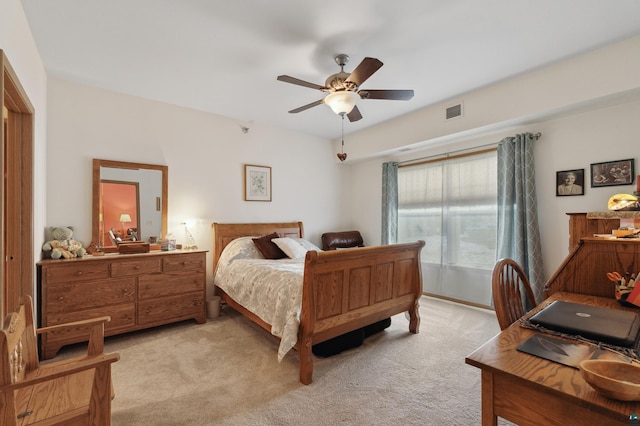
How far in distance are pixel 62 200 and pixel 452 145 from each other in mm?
4842

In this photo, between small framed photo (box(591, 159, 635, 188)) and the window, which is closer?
small framed photo (box(591, 159, 635, 188))

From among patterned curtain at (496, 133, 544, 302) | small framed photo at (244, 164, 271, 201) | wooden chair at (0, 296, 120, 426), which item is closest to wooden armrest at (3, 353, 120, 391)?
wooden chair at (0, 296, 120, 426)

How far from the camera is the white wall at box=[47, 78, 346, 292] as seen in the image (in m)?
3.11

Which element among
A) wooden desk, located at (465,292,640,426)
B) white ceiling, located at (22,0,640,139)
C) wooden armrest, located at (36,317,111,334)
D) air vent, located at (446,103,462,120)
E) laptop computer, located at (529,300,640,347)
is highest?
white ceiling, located at (22,0,640,139)

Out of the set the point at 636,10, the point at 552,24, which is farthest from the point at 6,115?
the point at 636,10

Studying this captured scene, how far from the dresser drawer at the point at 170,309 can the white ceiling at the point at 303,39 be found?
238 centimetres

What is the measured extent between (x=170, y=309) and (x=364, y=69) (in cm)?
313

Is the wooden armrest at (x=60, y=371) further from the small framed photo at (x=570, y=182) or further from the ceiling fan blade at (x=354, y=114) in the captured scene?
the small framed photo at (x=570, y=182)

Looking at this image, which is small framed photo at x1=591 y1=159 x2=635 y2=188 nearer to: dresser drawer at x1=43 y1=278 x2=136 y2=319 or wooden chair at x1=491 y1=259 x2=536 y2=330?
wooden chair at x1=491 y1=259 x2=536 y2=330

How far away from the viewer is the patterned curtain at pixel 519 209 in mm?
3303

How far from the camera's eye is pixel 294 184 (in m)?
4.97

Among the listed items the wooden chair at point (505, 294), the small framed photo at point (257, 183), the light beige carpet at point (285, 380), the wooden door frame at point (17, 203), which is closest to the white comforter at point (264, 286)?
the light beige carpet at point (285, 380)

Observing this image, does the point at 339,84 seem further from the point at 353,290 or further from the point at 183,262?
the point at 183,262

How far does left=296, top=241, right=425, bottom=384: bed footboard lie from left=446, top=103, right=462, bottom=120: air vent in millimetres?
1695
